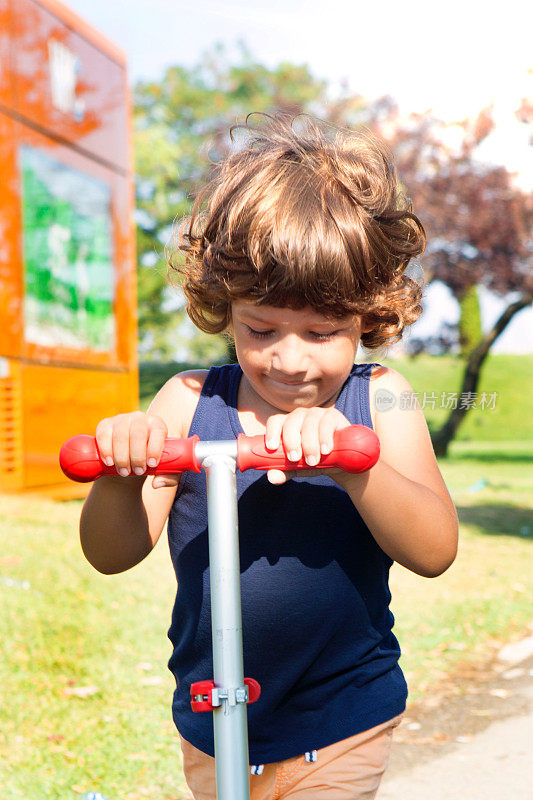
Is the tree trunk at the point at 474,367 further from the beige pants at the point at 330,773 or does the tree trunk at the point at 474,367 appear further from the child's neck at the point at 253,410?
the beige pants at the point at 330,773

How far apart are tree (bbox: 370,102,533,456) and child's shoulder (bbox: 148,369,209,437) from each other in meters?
12.5

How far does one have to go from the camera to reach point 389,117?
1559 centimetres

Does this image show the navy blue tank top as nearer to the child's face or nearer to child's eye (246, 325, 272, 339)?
the child's face

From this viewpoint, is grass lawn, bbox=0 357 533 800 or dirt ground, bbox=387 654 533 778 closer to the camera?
grass lawn, bbox=0 357 533 800

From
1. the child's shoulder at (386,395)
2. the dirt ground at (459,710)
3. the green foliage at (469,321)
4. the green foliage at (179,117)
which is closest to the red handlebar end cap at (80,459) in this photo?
the child's shoulder at (386,395)

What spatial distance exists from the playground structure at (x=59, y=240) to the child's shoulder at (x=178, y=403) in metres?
5.42

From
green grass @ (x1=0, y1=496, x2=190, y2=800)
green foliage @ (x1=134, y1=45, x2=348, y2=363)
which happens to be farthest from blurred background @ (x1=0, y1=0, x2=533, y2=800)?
green foliage @ (x1=134, y1=45, x2=348, y2=363)

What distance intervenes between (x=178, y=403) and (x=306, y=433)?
654 mm

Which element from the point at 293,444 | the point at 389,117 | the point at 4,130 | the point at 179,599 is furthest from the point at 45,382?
the point at 389,117

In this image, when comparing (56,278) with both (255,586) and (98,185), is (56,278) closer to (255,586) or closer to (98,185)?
(98,185)

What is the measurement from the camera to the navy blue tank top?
5.72ft

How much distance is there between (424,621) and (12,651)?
233 cm

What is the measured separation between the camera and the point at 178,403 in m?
1.90

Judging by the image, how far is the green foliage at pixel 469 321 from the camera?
15.2m
